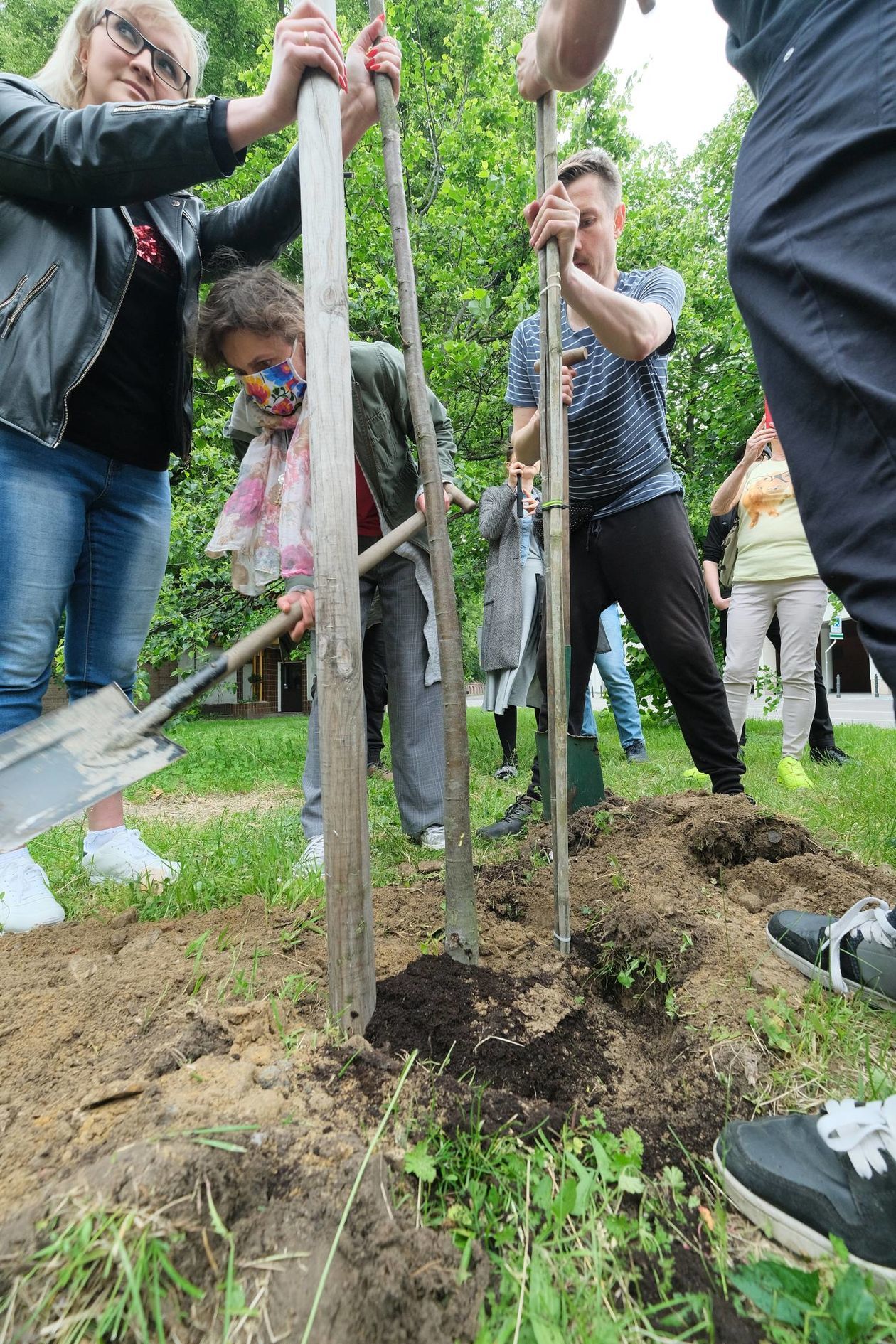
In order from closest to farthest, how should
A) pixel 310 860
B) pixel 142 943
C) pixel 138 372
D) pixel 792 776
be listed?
pixel 142 943 → pixel 138 372 → pixel 310 860 → pixel 792 776

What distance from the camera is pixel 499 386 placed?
784cm

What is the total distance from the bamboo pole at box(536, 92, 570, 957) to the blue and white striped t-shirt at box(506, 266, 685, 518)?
98 centimetres

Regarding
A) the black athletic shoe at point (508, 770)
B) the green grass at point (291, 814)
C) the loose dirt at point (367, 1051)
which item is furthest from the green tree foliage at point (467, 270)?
the loose dirt at point (367, 1051)

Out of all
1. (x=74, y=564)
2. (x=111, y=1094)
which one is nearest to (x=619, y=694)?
(x=74, y=564)

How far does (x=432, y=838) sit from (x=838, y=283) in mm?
2359

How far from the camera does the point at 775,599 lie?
4.47 m

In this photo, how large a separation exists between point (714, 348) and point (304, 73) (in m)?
9.92

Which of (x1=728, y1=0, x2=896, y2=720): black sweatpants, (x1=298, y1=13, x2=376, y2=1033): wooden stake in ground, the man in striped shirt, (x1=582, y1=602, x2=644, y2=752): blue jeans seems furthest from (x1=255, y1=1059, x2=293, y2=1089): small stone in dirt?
(x1=582, y1=602, x2=644, y2=752): blue jeans

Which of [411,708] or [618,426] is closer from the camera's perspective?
[618,426]

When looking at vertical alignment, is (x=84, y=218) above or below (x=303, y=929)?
above

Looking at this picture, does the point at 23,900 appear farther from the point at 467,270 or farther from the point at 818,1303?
the point at 467,270

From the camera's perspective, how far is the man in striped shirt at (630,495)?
8.75 feet

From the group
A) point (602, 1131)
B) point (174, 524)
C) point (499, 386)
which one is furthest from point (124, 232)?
point (499, 386)

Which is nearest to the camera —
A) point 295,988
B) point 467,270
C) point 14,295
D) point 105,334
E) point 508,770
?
point 295,988
